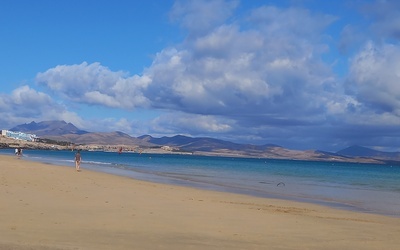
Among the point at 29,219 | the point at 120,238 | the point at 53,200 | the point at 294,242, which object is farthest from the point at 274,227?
the point at 53,200

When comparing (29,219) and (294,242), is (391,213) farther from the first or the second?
(29,219)

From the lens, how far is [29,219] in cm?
1221

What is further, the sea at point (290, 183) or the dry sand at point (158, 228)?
the sea at point (290, 183)

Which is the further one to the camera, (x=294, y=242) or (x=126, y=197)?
(x=126, y=197)

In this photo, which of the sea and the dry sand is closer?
the dry sand

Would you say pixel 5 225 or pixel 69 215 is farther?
pixel 69 215

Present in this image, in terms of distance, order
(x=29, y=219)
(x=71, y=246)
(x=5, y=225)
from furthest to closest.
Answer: (x=29, y=219) < (x=5, y=225) < (x=71, y=246)

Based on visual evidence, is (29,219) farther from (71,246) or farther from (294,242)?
(294,242)

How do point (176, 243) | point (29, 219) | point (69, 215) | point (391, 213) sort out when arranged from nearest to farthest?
point (176, 243) < point (29, 219) < point (69, 215) < point (391, 213)

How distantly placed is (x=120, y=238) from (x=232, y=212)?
6673mm

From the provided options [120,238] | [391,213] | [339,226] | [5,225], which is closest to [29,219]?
[5,225]

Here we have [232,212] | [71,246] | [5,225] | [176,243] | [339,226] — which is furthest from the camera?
[232,212]

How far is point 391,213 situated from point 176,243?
591 inches

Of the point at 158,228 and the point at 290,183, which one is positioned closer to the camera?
the point at 158,228
